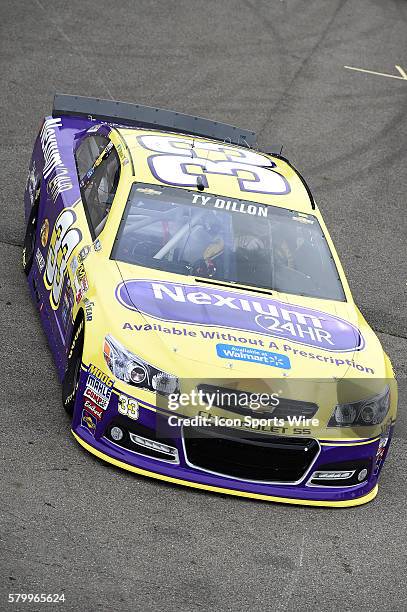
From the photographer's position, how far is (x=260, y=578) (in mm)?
5652

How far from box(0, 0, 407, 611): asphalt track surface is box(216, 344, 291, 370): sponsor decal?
753 millimetres

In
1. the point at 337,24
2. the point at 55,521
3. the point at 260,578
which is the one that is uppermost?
the point at 260,578

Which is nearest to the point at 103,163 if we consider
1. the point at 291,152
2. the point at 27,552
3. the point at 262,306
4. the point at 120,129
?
the point at 120,129

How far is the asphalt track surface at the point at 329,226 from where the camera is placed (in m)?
5.57

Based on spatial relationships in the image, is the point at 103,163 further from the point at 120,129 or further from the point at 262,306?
the point at 262,306

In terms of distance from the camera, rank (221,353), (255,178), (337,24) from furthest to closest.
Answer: (337,24), (255,178), (221,353)

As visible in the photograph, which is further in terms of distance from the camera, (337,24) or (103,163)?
(337,24)

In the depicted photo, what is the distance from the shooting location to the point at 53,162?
29.5 ft

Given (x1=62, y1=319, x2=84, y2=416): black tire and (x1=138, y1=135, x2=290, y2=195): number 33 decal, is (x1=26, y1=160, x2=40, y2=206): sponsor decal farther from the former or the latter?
(x1=62, y1=319, x2=84, y2=416): black tire

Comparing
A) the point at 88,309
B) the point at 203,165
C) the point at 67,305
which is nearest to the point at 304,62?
the point at 203,165

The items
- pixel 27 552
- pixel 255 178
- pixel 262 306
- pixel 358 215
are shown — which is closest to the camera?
pixel 27 552

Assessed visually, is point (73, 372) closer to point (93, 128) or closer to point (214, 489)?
point (214, 489)

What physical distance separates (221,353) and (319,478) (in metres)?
0.87

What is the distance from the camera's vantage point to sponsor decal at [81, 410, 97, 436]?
256 inches
